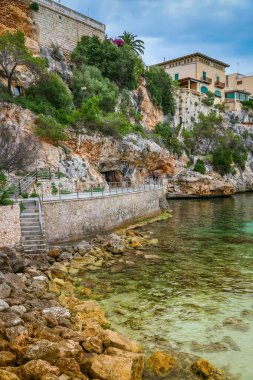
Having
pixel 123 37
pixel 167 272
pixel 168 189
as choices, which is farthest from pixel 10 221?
pixel 123 37

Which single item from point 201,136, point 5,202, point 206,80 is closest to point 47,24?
point 5,202

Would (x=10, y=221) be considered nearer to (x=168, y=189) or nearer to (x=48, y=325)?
(x=48, y=325)

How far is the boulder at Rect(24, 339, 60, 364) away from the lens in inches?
317

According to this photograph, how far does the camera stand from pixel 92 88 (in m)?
39.8

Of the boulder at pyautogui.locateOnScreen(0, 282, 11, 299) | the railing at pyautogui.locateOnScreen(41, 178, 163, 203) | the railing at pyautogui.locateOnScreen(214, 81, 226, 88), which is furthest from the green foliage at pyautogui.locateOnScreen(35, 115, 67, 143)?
the railing at pyautogui.locateOnScreen(214, 81, 226, 88)

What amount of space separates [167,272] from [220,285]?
2.75 metres

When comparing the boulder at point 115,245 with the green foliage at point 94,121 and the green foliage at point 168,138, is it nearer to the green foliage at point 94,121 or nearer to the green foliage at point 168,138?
the green foliage at point 94,121

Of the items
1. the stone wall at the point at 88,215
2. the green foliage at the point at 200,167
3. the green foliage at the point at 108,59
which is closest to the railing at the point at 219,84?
the green foliage at the point at 200,167

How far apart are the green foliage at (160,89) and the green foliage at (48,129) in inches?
1115

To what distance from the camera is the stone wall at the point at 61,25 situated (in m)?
40.8

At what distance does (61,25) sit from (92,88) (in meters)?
10.6

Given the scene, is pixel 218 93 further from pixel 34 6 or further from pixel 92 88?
pixel 34 6

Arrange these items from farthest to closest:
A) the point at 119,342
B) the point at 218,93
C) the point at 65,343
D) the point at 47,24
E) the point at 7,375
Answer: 1. the point at 218,93
2. the point at 47,24
3. the point at 119,342
4. the point at 65,343
5. the point at 7,375

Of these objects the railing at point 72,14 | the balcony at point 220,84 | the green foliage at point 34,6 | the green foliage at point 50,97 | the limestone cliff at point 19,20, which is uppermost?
the railing at point 72,14
